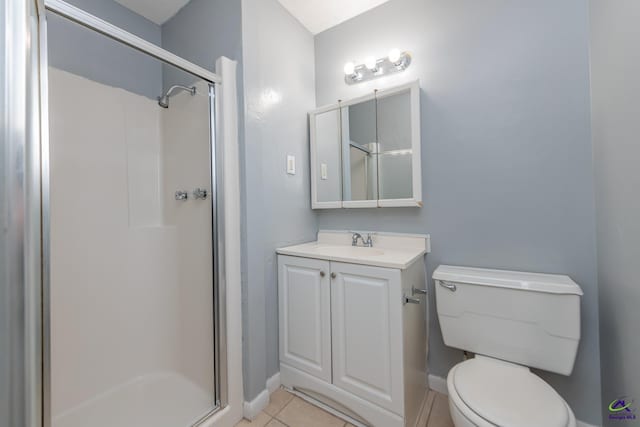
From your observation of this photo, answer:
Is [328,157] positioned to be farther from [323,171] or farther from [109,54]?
[109,54]

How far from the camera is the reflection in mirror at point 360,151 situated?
1648 millimetres

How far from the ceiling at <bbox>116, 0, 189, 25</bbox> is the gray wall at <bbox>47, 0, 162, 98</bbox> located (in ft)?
0.14

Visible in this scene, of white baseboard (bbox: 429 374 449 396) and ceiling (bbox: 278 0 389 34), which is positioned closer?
white baseboard (bbox: 429 374 449 396)

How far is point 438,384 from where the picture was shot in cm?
147

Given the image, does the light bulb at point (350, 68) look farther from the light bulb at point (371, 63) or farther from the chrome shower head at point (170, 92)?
the chrome shower head at point (170, 92)

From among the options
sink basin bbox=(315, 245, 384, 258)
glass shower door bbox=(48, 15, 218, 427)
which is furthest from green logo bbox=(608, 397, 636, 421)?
glass shower door bbox=(48, 15, 218, 427)

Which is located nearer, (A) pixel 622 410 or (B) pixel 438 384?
(A) pixel 622 410

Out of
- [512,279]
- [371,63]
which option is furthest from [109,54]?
→ [512,279]

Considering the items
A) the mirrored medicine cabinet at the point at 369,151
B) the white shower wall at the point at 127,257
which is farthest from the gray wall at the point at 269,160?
the white shower wall at the point at 127,257

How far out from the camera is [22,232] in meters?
0.46

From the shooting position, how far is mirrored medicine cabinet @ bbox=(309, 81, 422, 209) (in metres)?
1.51

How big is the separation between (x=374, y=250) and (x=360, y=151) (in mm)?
668

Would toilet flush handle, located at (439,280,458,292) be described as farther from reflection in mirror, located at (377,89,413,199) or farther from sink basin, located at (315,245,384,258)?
reflection in mirror, located at (377,89,413,199)

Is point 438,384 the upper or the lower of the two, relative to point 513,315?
lower
